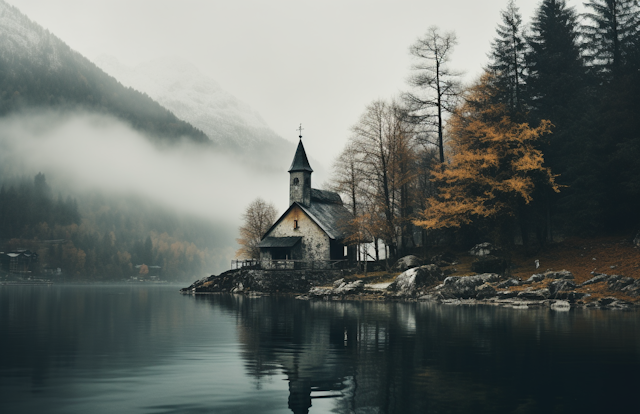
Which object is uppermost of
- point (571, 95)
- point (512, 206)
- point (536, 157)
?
point (571, 95)

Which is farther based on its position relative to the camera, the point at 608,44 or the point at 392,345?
the point at 608,44

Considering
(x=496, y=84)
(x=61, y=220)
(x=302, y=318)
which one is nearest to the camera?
(x=302, y=318)

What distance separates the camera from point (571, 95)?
150ft

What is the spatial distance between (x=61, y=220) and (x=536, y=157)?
174886 millimetres

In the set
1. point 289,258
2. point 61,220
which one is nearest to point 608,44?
point 289,258

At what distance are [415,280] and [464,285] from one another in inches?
175

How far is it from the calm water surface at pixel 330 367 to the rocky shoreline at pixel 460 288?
8150 mm

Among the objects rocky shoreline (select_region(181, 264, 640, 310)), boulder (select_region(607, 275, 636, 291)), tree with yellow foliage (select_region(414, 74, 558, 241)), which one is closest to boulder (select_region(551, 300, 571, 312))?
rocky shoreline (select_region(181, 264, 640, 310))

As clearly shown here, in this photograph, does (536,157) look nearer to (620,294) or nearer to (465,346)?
(620,294)

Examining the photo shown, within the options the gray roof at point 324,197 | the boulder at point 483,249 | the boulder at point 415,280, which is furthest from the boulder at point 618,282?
the gray roof at point 324,197

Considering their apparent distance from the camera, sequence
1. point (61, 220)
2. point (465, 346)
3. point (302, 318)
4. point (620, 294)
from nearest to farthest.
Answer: point (465, 346), point (302, 318), point (620, 294), point (61, 220)

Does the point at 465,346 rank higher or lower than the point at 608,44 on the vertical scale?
lower

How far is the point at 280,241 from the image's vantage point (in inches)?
2341

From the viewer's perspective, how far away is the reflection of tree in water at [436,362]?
9.55 metres
